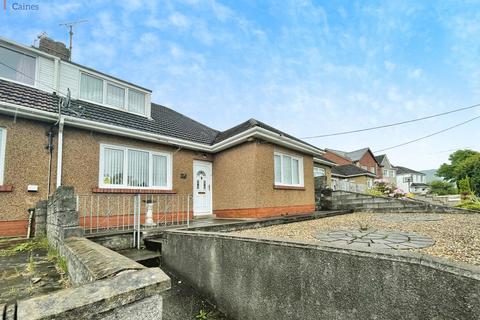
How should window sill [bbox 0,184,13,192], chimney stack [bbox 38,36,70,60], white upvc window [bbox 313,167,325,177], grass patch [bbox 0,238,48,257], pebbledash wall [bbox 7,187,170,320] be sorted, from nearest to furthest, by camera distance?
pebbledash wall [bbox 7,187,170,320] → grass patch [bbox 0,238,48,257] → window sill [bbox 0,184,13,192] → chimney stack [bbox 38,36,70,60] → white upvc window [bbox 313,167,325,177]

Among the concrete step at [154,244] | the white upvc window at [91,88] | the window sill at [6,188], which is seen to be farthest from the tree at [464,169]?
the window sill at [6,188]

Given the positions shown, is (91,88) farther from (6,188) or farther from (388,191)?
(388,191)

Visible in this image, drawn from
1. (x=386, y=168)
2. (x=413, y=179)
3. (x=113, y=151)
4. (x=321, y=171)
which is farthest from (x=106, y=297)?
(x=413, y=179)

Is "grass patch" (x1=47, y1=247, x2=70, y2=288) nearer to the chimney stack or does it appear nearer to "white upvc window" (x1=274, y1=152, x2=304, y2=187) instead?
"white upvc window" (x1=274, y1=152, x2=304, y2=187)

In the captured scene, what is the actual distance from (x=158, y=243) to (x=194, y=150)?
4.59 metres

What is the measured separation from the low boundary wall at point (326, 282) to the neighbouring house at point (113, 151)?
4.75 meters

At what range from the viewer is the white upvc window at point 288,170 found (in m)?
9.53

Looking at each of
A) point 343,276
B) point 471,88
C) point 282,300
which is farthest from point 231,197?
point 471,88

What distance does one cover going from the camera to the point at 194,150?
9492 millimetres

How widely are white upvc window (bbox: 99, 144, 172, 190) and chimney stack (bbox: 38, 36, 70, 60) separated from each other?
480cm

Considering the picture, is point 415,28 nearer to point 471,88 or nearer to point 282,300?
point 471,88

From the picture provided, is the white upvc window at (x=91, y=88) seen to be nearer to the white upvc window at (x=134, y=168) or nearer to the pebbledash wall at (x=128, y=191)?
the pebbledash wall at (x=128, y=191)

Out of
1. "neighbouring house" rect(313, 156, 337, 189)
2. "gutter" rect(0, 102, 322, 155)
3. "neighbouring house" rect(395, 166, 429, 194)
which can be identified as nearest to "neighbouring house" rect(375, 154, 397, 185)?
"neighbouring house" rect(395, 166, 429, 194)

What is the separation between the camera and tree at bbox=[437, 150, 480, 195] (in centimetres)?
3061
